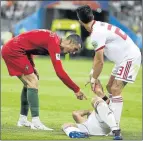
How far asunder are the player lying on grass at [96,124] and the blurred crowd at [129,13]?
105 feet

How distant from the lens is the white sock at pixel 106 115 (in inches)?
398

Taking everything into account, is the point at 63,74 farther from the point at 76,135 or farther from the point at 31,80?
the point at 76,135

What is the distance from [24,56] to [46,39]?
2.02 feet

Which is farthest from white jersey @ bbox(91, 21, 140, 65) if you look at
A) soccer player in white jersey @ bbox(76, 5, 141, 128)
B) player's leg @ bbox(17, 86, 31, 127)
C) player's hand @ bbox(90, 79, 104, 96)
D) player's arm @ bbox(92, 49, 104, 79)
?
player's leg @ bbox(17, 86, 31, 127)

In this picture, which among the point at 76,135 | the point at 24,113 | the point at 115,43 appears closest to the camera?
the point at 76,135

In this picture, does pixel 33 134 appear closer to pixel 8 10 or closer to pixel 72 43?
pixel 72 43

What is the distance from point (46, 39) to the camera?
11.1 metres

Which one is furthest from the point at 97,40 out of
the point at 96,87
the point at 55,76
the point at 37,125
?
the point at 55,76

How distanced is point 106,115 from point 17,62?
215cm

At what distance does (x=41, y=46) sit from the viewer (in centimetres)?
1122

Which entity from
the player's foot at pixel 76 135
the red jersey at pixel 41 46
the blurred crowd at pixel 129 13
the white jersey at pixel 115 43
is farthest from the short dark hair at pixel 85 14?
the blurred crowd at pixel 129 13

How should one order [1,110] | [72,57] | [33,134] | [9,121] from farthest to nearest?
[72,57] < [1,110] < [9,121] < [33,134]

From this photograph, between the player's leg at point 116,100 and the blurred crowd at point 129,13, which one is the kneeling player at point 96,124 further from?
the blurred crowd at point 129,13

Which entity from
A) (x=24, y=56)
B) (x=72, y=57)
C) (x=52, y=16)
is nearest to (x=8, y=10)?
(x=52, y=16)
